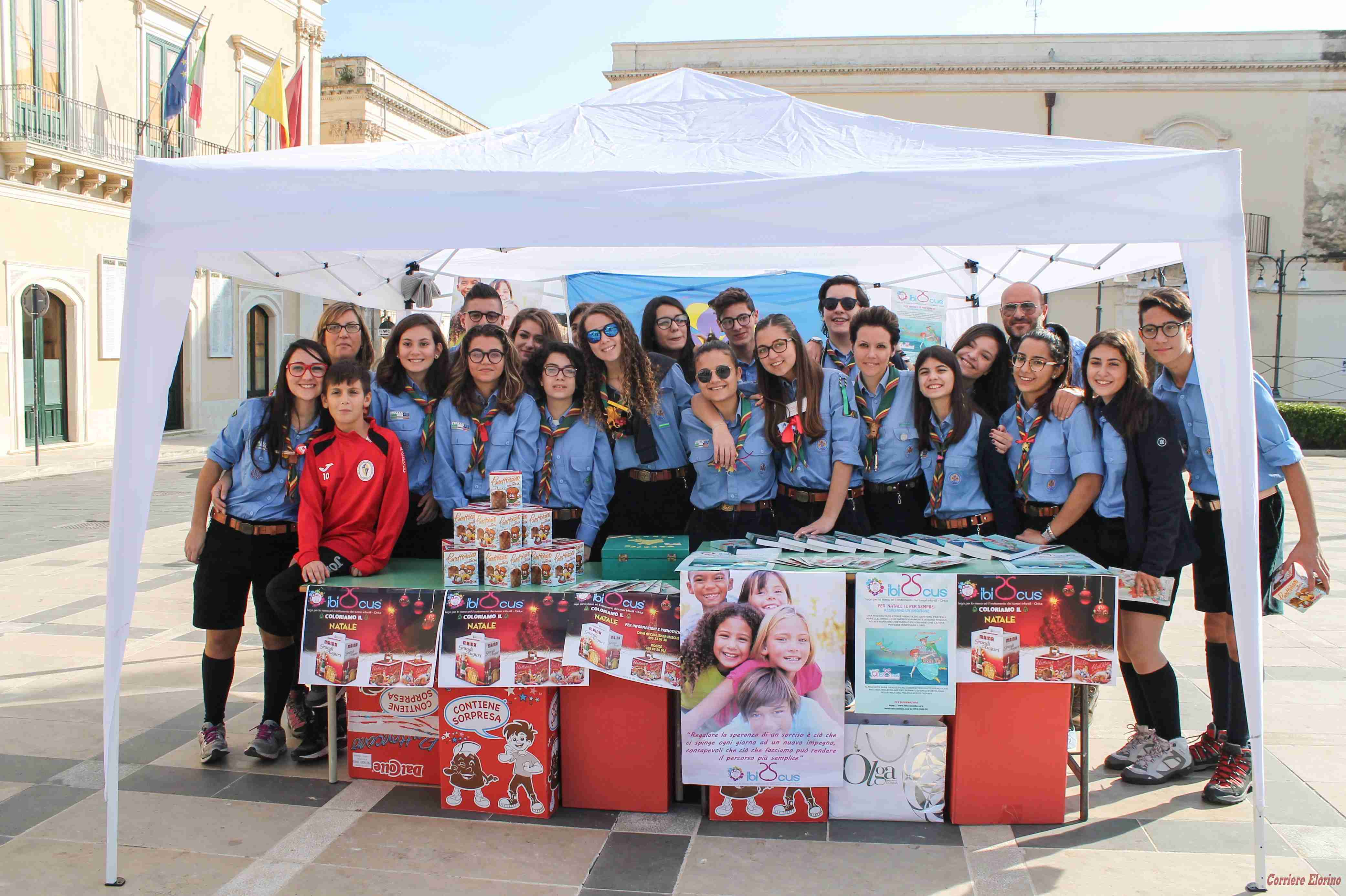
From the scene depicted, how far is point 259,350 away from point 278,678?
20720mm

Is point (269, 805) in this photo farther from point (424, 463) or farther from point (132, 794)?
point (424, 463)

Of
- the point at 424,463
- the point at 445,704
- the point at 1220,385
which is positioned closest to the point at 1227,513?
the point at 1220,385

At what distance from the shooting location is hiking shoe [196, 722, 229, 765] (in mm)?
3789

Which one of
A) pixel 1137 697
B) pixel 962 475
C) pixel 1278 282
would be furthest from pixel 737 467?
pixel 1278 282

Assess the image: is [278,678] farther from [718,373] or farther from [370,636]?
[718,373]

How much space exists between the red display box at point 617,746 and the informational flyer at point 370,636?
20.3 inches

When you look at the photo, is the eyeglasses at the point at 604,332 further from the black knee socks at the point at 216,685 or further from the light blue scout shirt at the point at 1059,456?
the black knee socks at the point at 216,685

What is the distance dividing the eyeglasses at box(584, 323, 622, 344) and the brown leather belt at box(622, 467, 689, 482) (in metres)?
0.62

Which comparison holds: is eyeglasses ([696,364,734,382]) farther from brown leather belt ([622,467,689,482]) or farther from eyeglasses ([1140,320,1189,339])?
eyeglasses ([1140,320,1189,339])

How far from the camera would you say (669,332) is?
488 cm

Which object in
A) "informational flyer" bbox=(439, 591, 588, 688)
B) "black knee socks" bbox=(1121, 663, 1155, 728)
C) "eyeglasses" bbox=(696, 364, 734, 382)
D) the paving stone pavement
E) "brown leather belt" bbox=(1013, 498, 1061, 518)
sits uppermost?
"eyeglasses" bbox=(696, 364, 734, 382)

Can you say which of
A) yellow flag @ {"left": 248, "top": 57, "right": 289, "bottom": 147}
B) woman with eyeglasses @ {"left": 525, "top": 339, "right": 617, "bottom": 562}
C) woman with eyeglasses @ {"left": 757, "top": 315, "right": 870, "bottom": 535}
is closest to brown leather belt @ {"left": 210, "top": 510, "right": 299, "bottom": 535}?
woman with eyeglasses @ {"left": 525, "top": 339, "right": 617, "bottom": 562}

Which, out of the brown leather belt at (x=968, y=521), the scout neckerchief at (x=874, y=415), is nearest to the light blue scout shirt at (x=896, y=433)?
the scout neckerchief at (x=874, y=415)

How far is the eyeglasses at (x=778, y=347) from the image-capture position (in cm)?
382
